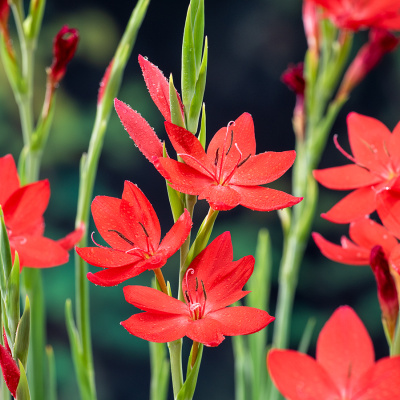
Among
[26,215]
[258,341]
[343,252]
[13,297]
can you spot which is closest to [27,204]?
[26,215]

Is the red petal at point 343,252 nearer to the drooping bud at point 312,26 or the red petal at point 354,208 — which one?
the red petal at point 354,208

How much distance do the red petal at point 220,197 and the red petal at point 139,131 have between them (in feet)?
0.12

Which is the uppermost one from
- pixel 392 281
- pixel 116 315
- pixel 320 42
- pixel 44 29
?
pixel 44 29

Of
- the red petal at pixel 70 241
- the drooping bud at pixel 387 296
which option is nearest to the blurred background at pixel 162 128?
the red petal at pixel 70 241

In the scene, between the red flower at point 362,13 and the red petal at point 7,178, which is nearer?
the red petal at point 7,178

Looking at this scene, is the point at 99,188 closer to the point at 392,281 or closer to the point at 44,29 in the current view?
the point at 44,29

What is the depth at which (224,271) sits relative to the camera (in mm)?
300

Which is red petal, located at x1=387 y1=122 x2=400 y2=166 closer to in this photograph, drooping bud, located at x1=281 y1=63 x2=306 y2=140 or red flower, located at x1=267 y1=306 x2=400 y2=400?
red flower, located at x1=267 y1=306 x2=400 y2=400

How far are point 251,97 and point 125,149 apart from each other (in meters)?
0.39

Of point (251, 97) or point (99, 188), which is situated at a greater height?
point (251, 97)

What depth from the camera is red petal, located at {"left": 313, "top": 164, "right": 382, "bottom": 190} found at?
382mm

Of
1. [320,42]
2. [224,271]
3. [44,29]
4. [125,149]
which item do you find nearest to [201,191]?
[224,271]

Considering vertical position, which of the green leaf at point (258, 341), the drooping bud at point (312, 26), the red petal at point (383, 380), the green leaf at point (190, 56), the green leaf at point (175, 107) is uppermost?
the drooping bud at point (312, 26)

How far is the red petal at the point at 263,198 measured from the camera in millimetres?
279
